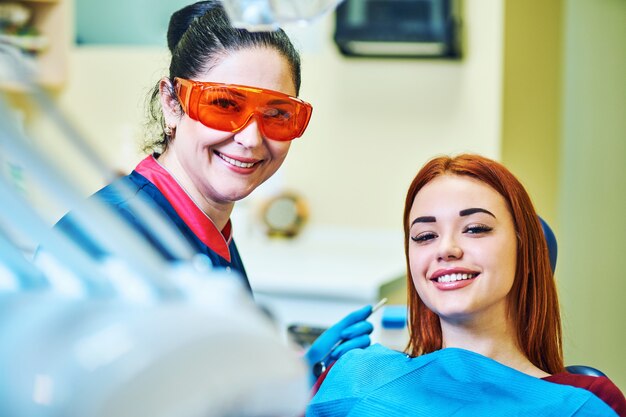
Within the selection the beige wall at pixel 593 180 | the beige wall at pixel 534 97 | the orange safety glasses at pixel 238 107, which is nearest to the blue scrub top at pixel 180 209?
the orange safety glasses at pixel 238 107

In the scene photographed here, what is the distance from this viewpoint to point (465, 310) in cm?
160

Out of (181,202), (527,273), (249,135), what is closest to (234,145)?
(249,135)

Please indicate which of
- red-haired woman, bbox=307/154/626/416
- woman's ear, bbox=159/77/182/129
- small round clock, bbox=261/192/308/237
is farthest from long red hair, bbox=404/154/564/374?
small round clock, bbox=261/192/308/237

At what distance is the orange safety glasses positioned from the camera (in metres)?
1.44

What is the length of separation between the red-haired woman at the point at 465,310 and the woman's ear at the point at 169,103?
488 millimetres

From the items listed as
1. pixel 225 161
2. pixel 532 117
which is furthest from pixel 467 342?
pixel 532 117

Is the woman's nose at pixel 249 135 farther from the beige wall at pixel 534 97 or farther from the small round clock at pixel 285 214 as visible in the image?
the small round clock at pixel 285 214

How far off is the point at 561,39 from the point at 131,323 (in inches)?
124

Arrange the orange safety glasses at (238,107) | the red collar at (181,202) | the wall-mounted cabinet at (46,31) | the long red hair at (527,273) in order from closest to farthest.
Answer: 1. the orange safety glasses at (238,107)
2. the red collar at (181,202)
3. the long red hair at (527,273)
4. the wall-mounted cabinet at (46,31)

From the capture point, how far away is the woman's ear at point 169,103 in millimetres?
1576

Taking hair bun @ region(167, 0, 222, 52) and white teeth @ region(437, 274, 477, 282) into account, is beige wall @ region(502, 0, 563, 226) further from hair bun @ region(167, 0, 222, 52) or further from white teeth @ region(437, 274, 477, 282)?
hair bun @ region(167, 0, 222, 52)

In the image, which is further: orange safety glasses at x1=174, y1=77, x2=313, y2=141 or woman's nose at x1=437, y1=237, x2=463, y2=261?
woman's nose at x1=437, y1=237, x2=463, y2=261

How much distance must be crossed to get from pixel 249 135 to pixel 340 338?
514 mm

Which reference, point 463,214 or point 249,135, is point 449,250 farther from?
point 249,135
